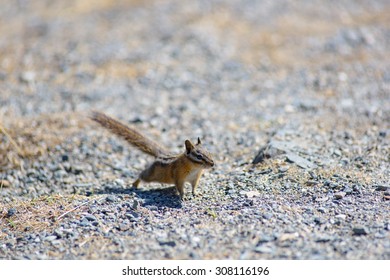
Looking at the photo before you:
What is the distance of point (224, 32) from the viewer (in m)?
13.2

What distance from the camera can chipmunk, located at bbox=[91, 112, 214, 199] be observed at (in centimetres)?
608

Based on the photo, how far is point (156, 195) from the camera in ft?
21.4

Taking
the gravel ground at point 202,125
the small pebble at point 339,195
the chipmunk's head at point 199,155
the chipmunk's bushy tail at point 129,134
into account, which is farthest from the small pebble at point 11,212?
the small pebble at point 339,195

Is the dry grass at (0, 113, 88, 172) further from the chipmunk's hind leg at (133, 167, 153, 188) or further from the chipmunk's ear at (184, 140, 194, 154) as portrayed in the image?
the chipmunk's ear at (184, 140, 194, 154)

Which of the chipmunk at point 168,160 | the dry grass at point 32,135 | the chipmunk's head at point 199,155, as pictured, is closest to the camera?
the chipmunk's head at point 199,155

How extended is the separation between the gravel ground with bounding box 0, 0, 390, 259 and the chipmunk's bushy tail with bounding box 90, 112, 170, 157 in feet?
1.50

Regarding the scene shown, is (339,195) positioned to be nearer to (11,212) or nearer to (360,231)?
(360,231)

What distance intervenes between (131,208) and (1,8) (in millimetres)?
10878

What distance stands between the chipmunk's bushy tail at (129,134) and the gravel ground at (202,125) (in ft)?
1.50

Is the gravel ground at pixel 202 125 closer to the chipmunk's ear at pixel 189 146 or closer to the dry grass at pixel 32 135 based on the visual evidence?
the dry grass at pixel 32 135

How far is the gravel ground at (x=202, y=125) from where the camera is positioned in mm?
5352

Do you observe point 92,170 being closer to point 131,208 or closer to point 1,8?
point 131,208

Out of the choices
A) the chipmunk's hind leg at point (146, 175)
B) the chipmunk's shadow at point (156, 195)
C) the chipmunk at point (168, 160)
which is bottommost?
the chipmunk's shadow at point (156, 195)
